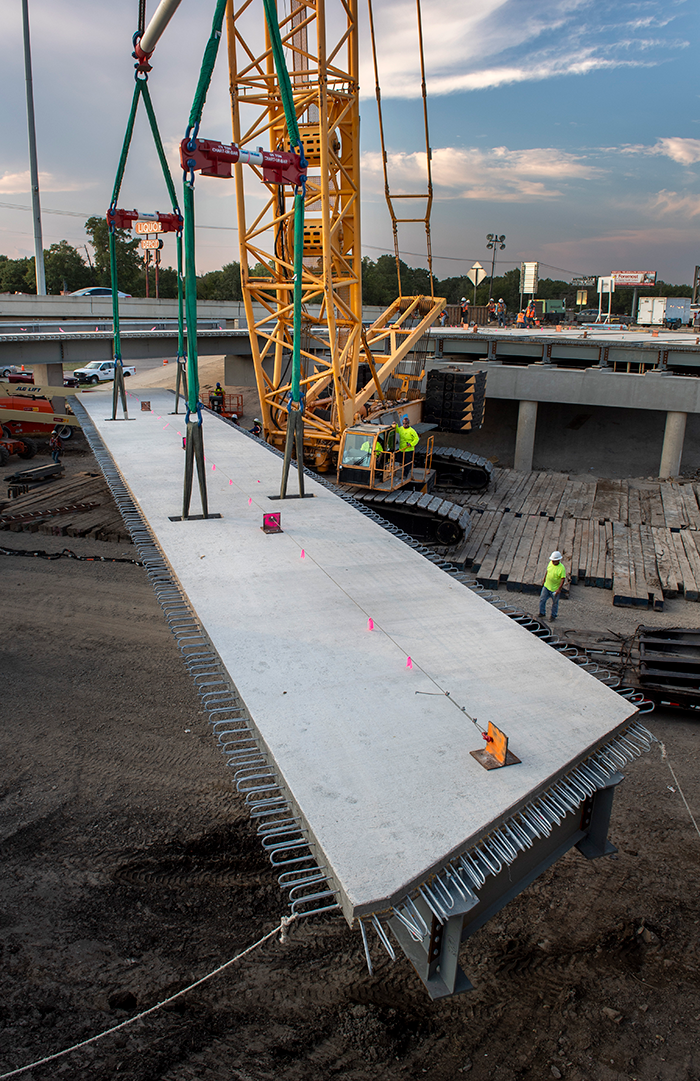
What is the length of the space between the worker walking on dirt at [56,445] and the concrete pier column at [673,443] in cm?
2050

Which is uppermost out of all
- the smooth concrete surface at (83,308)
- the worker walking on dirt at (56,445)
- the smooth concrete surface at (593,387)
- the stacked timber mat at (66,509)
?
the smooth concrete surface at (83,308)

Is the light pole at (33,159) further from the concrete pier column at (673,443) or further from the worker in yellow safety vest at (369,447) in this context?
the concrete pier column at (673,443)

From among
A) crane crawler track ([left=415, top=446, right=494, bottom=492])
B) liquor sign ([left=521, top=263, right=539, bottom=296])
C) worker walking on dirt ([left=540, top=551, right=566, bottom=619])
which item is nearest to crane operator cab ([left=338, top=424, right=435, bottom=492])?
crane crawler track ([left=415, top=446, right=494, bottom=492])

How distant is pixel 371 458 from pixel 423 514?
186 centimetres

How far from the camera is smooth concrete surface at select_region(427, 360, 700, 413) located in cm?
2308

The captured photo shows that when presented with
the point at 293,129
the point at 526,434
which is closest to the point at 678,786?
the point at 293,129

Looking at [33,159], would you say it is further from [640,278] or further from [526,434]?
[640,278]

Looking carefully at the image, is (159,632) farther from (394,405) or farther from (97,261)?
(97,261)

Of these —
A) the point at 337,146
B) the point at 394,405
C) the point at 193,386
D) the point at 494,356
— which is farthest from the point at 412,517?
the point at 494,356

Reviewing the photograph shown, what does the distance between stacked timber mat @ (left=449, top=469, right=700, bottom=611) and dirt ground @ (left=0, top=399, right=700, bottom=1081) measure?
17.0 feet

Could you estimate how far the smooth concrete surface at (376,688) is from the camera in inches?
187

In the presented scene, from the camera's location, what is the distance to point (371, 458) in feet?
54.1

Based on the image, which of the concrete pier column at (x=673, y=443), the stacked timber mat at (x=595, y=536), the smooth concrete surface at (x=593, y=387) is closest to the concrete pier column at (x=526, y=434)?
the smooth concrete surface at (x=593, y=387)

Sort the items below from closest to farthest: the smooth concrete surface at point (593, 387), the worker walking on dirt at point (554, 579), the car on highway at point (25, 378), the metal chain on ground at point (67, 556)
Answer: the worker walking on dirt at point (554, 579) < the metal chain on ground at point (67, 556) < the smooth concrete surface at point (593, 387) < the car on highway at point (25, 378)
